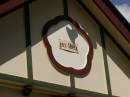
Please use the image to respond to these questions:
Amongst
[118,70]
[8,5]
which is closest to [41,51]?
[8,5]

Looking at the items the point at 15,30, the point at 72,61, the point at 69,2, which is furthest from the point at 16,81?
the point at 69,2

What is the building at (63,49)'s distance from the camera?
9812 millimetres

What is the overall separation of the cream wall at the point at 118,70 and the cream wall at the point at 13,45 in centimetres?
278

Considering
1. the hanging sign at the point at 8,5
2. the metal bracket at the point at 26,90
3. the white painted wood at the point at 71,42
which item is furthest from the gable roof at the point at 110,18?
the metal bracket at the point at 26,90

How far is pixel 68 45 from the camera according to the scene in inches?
437

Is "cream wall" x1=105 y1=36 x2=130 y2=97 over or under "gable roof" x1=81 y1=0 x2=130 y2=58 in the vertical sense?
under

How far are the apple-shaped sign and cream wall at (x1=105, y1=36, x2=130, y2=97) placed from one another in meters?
0.73

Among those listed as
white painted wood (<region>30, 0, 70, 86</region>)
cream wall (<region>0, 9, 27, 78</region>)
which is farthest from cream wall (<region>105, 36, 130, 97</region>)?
cream wall (<region>0, 9, 27, 78</region>)

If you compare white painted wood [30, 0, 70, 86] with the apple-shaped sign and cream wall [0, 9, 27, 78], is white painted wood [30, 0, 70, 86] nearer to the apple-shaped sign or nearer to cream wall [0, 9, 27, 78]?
the apple-shaped sign

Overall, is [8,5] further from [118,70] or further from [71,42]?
[118,70]

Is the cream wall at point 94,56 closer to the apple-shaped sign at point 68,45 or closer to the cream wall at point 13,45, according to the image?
the apple-shaped sign at point 68,45

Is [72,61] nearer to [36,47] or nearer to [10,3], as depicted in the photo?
[36,47]

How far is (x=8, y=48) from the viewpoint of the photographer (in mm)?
9758

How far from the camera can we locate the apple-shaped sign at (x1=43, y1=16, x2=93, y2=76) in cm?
1069
